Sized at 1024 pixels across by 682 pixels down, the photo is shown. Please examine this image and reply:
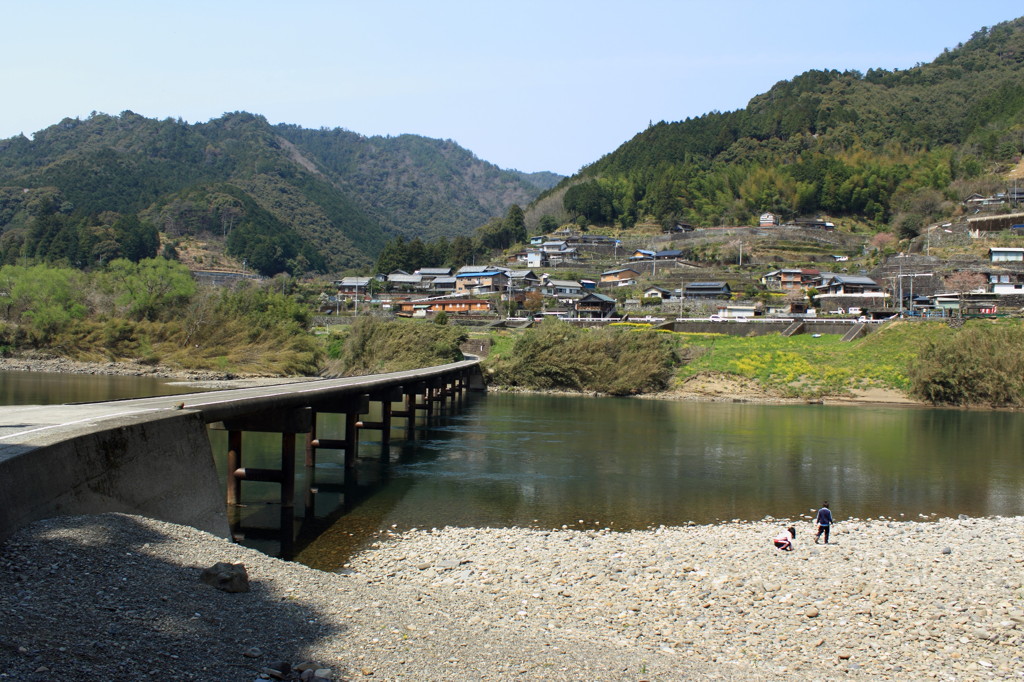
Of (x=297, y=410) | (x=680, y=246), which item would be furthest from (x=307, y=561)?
(x=680, y=246)

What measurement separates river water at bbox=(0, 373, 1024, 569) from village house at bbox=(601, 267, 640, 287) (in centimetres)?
5584

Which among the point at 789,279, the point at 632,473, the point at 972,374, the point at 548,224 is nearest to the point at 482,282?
the point at 789,279

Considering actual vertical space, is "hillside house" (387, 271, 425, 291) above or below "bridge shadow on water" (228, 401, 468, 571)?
above

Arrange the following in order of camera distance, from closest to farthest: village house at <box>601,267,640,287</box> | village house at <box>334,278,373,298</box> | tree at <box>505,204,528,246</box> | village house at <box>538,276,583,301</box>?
village house at <box>538,276,583,301</box>
village house at <box>601,267,640,287</box>
village house at <box>334,278,373,298</box>
tree at <box>505,204,528,246</box>

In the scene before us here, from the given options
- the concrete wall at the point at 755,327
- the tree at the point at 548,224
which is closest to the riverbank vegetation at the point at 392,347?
the concrete wall at the point at 755,327

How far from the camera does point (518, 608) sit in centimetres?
1064

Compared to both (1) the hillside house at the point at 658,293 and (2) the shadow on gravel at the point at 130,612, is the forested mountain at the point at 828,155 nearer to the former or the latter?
(1) the hillside house at the point at 658,293

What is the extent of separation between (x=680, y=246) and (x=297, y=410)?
96.0 m

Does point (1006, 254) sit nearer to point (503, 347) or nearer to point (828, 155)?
point (503, 347)

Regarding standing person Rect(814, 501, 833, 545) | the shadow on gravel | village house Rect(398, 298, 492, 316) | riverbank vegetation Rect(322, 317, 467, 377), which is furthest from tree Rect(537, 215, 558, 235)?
the shadow on gravel

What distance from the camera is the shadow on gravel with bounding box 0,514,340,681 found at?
6207 millimetres

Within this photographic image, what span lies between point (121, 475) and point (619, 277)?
8785 cm

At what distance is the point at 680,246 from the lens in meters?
107

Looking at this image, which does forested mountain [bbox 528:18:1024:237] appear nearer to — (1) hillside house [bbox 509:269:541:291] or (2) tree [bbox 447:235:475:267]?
(2) tree [bbox 447:235:475:267]
